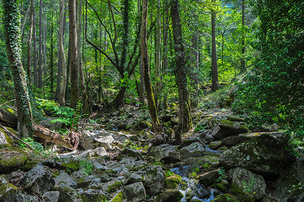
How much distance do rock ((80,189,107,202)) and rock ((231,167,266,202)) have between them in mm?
2794

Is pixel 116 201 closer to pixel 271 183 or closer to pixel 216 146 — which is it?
pixel 271 183

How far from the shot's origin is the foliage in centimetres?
344

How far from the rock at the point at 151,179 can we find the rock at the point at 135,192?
0.15 meters

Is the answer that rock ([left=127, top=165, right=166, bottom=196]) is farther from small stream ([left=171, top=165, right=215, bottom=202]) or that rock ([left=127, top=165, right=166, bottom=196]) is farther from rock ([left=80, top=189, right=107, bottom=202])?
rock ([left=80, top=189, right=107, bottom=202])

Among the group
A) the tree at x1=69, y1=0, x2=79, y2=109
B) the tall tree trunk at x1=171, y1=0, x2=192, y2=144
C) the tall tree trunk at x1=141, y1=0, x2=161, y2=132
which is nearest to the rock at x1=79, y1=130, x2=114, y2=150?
the tree at x1=69, y1=0, x2=79, y2=109

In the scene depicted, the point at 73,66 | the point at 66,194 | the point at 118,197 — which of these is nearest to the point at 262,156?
the point at 118,197

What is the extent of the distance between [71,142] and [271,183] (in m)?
6.27

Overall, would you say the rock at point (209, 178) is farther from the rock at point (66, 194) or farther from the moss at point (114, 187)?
the rock at point (66, 194)

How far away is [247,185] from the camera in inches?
156

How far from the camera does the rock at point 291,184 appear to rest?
3.51m

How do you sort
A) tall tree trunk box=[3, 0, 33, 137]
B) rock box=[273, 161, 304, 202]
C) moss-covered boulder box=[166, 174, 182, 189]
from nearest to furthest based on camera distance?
rock box=[273, 161, 304, 202] < moss-covered boulder box=[166, 174, 182, 189] < tall tree trunk box=[3, 0, 33, 137]

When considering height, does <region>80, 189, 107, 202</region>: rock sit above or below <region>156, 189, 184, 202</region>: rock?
above

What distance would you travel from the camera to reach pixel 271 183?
4.18 m

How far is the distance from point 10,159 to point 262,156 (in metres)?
5.36
